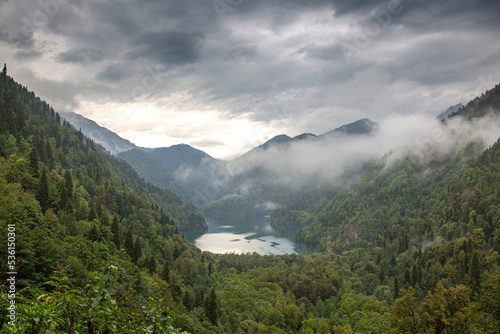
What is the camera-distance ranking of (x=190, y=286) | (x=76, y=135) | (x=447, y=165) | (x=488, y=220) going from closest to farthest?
1. (x=190, y=286)
2. (x=488, y=220)
3. (x=76, y=135)
4. (x=447, y=165)

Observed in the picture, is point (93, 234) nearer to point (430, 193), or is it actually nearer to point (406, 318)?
point (406, 318)

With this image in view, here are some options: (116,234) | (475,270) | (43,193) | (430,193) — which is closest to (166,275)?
(116,234)

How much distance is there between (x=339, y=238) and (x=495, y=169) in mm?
86326

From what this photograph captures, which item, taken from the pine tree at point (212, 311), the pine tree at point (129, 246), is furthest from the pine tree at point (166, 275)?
the pine tree at point (212, 311)

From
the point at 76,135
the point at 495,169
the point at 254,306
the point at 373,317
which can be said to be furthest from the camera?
the point at 76,135

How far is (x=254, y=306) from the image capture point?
220 ft

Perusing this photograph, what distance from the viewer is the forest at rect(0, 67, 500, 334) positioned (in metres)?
5.57

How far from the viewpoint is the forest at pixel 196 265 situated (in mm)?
5570

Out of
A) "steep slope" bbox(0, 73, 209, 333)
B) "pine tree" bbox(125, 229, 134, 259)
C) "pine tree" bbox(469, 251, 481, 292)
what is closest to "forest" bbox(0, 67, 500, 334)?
"steep slope" bbox(0, 73, 209, 333)

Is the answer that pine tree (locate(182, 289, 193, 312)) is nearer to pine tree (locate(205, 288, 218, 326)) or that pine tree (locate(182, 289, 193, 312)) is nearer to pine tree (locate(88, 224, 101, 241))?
pine tree (locate(205, 288, 218, 326))

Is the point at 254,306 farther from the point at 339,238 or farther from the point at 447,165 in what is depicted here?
the point at 447,165

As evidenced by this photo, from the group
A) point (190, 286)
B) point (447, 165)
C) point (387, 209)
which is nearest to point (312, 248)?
point (387, 209)

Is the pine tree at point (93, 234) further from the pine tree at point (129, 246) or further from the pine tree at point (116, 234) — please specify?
the pine tree at point (129, 246)

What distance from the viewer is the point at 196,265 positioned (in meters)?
86.3
